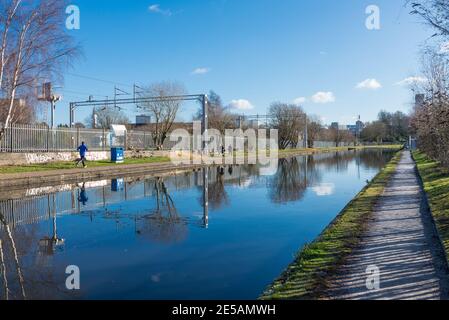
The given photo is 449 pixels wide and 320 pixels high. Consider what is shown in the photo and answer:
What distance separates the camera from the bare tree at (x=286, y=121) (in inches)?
3236

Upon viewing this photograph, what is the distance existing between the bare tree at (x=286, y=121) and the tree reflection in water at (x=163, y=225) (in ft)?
230

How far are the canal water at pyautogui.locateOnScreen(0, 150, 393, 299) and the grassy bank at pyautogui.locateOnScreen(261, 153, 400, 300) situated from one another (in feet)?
1.22

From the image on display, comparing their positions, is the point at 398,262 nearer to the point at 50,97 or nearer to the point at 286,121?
the point at 50,97

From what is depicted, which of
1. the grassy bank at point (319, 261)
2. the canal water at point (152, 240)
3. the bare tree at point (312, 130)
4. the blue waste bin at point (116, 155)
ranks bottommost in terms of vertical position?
the canal water at point (152, 240)

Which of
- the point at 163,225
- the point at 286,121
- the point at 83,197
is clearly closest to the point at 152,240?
the point at 163,225

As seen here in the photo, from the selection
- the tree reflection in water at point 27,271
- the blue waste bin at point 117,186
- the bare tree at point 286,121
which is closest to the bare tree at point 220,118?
the bare tree at point 286,121

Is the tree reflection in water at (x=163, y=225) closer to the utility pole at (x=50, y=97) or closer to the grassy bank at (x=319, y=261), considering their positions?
the grassy bank at (x=319, y=261)

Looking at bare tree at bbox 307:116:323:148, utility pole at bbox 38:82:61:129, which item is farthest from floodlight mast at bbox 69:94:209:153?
bare tree at bbox 307:116:323:148

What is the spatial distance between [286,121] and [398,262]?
7731 cm

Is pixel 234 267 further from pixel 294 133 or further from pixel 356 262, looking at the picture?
pixel 294 133
